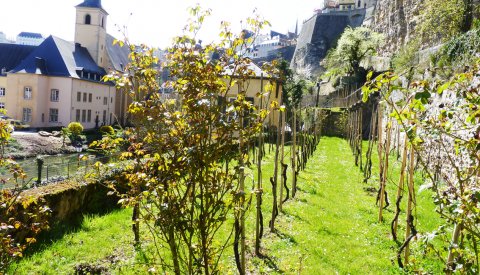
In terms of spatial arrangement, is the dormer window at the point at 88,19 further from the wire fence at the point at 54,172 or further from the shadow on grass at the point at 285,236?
the shadow on grass at the point at 285,236

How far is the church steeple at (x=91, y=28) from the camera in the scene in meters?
47.1

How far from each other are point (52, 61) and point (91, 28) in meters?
9.37

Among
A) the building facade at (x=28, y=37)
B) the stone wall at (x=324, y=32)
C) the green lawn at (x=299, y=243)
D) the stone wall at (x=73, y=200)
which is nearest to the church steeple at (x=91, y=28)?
the stone wall at (x=324, y=32)

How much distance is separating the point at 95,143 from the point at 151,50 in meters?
0.94

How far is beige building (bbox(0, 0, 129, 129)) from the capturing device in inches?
1473

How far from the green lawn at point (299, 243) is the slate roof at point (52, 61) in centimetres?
3452

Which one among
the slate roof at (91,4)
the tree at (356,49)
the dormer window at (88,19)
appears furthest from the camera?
the slate roof at (91,4)

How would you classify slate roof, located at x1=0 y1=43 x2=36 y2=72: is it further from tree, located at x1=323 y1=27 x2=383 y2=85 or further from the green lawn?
the green lawn

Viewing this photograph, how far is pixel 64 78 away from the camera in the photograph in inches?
1527

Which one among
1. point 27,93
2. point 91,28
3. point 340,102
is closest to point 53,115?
point 27,93

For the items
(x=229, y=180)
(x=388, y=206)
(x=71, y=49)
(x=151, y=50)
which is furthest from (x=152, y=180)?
(x=71, y=49)

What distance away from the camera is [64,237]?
6902 millimetres

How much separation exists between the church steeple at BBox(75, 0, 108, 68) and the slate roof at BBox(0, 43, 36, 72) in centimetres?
578

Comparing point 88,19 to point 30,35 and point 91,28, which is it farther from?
point 30,35
